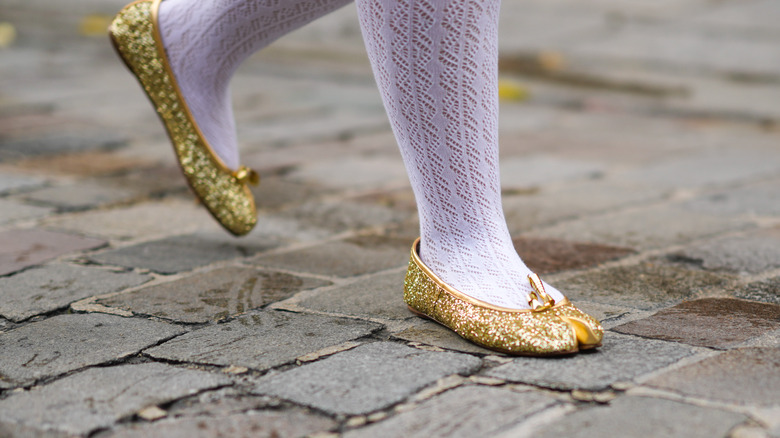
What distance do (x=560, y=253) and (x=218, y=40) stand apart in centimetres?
78

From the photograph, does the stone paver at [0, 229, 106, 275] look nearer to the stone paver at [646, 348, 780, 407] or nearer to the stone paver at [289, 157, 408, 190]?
the stone paver at [289, 157, 408, 190]

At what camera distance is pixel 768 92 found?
3910 mm

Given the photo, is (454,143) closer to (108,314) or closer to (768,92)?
(108,314)

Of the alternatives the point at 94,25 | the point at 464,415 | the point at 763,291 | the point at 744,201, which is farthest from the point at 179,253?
the point at 94,25

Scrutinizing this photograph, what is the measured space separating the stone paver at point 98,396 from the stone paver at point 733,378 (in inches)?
22.1

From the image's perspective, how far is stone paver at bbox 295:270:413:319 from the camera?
146 centimetres

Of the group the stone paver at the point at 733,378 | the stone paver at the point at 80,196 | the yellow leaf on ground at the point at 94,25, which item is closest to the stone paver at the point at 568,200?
the stone paver at the point at 733,378

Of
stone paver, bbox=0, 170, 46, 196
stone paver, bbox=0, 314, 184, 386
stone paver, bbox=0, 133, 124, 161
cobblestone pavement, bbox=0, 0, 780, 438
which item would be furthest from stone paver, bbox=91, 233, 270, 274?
stone paver, bbox=0, 133, 124, 161

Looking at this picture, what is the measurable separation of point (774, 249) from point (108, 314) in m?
1.25

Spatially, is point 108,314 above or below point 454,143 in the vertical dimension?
below

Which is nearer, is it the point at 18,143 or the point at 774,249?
the point at 774,249

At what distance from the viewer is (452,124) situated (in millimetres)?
1310

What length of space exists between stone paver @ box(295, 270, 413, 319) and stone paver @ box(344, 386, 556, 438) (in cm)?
36

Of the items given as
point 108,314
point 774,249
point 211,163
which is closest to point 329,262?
point 211,163
